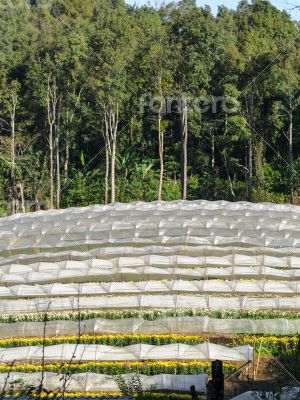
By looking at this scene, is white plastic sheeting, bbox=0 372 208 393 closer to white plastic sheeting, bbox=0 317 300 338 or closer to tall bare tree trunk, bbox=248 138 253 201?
white plastic sheeting, bbox=0 317 300 338

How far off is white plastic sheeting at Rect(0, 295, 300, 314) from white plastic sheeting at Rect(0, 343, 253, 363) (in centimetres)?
279

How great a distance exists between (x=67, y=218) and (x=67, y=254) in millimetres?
4047

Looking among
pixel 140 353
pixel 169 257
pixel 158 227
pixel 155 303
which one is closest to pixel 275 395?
pixel 140 353

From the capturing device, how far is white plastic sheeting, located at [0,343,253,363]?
45.3 feet

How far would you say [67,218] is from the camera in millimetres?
25219

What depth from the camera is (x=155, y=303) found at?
17234mm

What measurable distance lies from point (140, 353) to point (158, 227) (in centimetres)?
925

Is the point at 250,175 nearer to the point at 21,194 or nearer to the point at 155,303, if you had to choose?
the point at 21,194

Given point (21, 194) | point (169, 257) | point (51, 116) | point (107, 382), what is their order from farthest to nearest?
point (51, 116), point (21, 194), point (169, 257), point (107, 382)

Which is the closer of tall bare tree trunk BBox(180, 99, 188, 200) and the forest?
tall bare tree trunk BBox(180, 99, 188, 200)

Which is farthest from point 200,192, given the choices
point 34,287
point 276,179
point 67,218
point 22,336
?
point 22,336

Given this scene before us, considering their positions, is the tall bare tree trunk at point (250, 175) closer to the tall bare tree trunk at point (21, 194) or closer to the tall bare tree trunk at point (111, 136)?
the tall bare tree trunk at point (111, 136)

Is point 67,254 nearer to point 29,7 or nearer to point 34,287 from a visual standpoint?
point 34,287

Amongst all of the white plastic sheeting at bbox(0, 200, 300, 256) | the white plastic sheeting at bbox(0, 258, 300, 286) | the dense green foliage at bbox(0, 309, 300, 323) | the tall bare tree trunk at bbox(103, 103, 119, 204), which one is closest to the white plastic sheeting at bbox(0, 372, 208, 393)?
the dense green foliage at bbox(0, 309, 300, 323)
